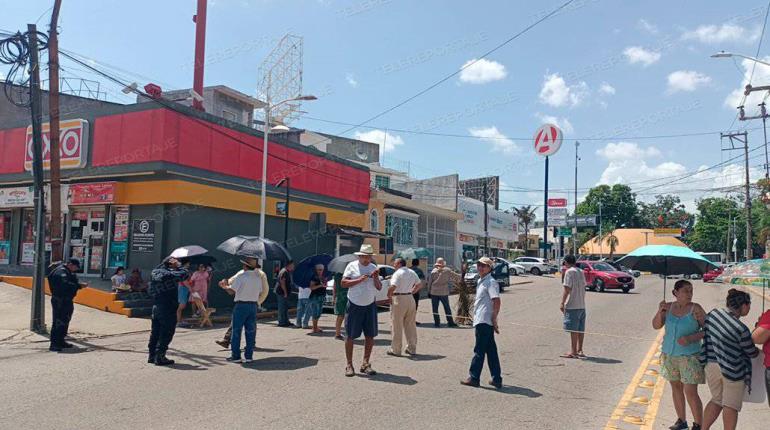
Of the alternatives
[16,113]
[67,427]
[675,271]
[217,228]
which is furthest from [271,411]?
[16,113]

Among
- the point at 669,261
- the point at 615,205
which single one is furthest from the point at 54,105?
the point at 615,205

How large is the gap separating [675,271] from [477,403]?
3273 mm

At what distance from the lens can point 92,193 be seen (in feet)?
54.9

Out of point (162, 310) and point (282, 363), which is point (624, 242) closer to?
point (282, 363)

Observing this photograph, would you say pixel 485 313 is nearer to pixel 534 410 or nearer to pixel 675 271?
pixel 534 410

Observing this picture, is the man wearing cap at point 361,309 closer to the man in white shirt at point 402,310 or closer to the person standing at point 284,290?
the man in white shirt at point 402,310

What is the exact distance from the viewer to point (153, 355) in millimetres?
8711

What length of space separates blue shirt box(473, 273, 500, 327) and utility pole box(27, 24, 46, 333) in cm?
923

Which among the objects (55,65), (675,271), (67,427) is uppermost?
(55,65)

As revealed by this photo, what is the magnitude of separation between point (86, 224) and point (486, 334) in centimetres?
1477

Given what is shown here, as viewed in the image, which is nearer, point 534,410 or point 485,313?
point 534,410

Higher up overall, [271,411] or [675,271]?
[675,271]

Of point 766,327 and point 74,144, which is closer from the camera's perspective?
point 766,327

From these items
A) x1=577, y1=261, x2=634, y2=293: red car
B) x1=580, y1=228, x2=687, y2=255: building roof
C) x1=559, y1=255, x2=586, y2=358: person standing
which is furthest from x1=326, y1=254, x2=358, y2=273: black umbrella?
x1=580, y1=228, x2=687, y2=255: building roof
